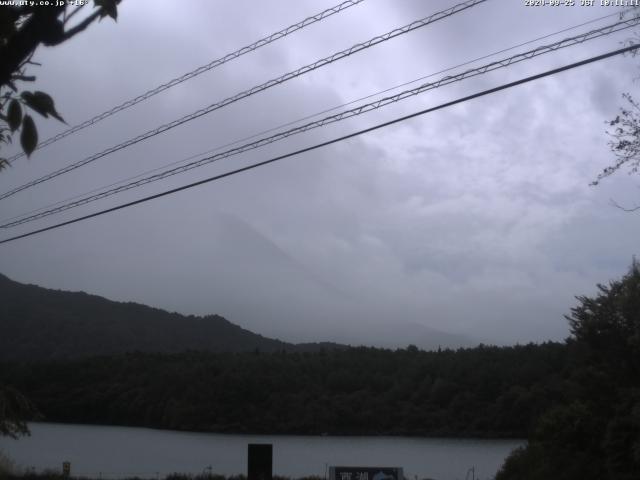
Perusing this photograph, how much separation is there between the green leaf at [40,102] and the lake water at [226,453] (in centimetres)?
2532

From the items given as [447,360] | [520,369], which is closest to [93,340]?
[447,360]

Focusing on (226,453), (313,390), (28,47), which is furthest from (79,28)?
(313,390)

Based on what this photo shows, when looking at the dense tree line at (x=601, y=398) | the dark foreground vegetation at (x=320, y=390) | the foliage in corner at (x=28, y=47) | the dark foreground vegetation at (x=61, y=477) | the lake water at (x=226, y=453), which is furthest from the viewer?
the dark foreground vegetation at (x=320, y=390)

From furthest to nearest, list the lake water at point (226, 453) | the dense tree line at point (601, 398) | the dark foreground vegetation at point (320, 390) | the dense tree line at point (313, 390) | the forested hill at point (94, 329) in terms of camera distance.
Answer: the forested hill at point (94, 329)
the dense tree line at point (313, 390)
the dark foreground vegetation at point (320, 390)
the lake water at point (226, 453)
the dense tree line at point (601, 398)

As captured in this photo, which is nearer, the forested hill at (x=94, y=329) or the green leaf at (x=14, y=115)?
the green leaf at (x=14, y=115)

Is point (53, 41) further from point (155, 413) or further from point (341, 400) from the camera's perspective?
point (155, 413)

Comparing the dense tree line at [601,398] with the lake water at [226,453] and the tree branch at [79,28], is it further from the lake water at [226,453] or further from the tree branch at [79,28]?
the tree branch at [79,28]

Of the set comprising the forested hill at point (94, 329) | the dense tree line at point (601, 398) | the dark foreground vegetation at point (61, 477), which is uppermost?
the forested hill at point (94, 329)

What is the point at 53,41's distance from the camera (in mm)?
3420

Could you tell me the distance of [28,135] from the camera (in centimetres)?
345

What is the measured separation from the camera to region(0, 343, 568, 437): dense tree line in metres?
38.4

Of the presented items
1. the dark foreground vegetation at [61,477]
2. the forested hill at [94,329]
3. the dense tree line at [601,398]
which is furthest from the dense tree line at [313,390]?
the dense tree line at [601,398]

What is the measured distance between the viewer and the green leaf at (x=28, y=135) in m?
3.44

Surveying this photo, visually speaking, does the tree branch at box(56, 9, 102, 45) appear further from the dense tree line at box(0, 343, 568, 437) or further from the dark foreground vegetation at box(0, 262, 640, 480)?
the dense tree line at box(0, 343, 568, 437)
